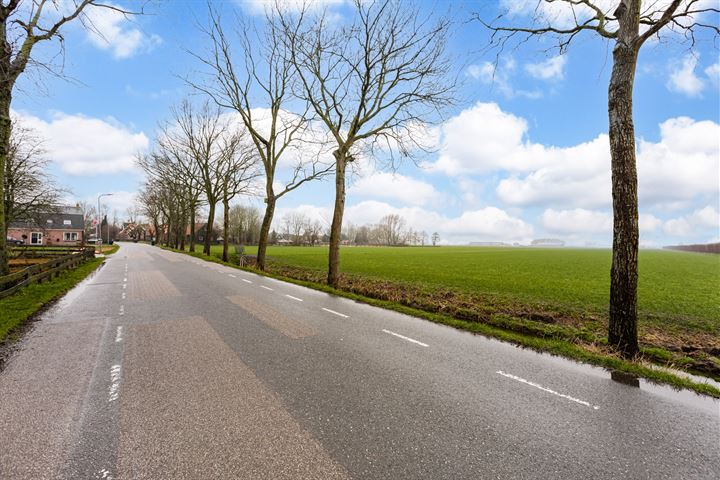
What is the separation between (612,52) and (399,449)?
26.7ft

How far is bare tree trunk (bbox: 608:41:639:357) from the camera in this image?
6078mm

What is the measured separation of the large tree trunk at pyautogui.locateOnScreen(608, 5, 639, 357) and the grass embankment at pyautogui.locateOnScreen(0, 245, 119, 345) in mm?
11370

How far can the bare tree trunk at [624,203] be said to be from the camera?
19.9 ft

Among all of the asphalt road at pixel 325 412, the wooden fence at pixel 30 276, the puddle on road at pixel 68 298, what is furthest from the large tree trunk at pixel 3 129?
the asphalt road at pixel 325 412

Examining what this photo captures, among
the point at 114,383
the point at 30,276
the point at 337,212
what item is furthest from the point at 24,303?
the point at 337,212

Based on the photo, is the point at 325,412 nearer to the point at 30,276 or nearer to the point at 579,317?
the point at 579,317

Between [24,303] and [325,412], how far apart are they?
10322 millimetres

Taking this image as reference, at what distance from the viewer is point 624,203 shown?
6.13 m

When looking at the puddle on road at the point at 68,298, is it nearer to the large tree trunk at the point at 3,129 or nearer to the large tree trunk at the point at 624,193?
the large tree trunk at the point at 3,129

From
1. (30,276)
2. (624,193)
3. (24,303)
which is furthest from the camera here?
(30,276)

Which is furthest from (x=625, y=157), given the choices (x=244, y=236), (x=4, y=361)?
(x=244, y=236)

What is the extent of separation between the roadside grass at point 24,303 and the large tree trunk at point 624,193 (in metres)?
11.4

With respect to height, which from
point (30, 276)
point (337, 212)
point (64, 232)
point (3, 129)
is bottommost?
point (30, 276)

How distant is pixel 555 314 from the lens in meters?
9.38
